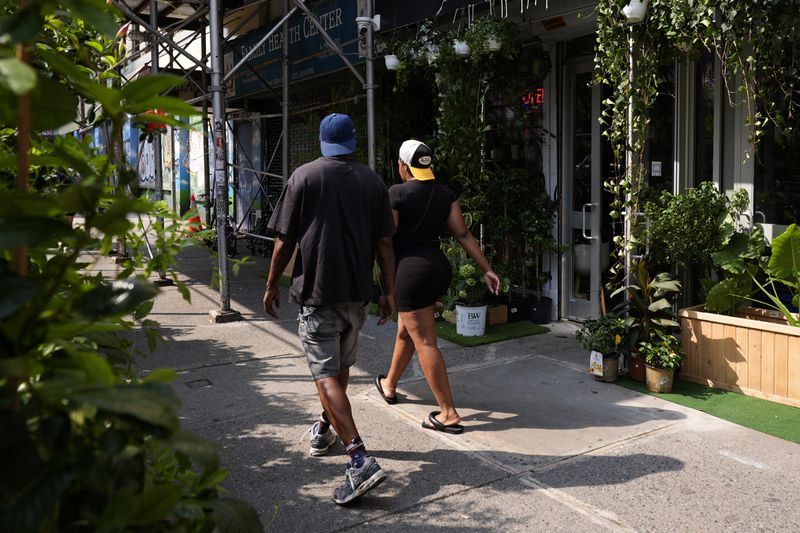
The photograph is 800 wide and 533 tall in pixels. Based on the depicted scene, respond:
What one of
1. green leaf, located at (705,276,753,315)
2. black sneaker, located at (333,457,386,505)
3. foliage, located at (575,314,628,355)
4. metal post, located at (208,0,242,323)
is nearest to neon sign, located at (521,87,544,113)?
foliage, located at (575,314,628,355)

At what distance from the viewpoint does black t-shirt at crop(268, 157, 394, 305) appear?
3939 mm

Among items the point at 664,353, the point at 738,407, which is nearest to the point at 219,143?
the point at 664,353

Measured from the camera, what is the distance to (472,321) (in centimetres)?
715

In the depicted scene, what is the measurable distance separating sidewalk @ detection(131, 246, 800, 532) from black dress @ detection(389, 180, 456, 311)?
0.86m

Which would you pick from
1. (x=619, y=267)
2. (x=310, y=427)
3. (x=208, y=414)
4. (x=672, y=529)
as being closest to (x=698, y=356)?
(x=619, y=267)

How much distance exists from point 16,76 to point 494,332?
6516 mm

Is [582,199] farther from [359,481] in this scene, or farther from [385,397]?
[359,481]

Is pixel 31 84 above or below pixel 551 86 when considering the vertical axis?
below

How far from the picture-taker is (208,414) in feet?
16.7

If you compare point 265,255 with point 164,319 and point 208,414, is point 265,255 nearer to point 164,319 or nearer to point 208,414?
point 164,319

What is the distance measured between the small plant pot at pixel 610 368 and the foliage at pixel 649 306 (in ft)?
0.54

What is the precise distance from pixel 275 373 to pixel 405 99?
4.85m

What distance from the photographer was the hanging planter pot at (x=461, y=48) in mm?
7140

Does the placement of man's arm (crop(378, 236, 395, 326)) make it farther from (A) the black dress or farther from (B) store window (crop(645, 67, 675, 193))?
(B) store window (crop(645, 67, 675, 193))
